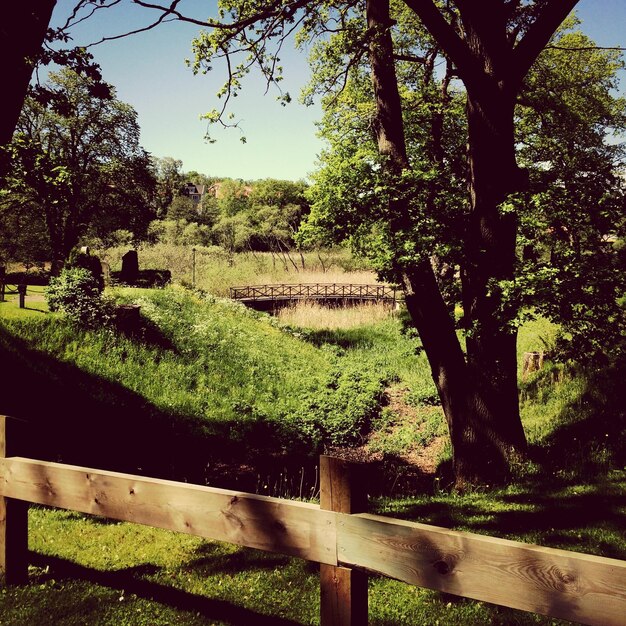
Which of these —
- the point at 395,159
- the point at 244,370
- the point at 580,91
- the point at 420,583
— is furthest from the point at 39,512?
the point at 580,91

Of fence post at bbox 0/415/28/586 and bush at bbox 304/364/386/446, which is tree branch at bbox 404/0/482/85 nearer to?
fence post at bbox 0/415/28/586

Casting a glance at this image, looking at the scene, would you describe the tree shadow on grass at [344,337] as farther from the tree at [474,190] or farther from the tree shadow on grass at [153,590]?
the tree shadow on grass at [153,590]

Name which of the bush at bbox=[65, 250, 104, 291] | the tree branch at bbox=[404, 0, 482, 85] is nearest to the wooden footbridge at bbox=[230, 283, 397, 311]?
the bush at bbox=[65, 250, 104, 291]

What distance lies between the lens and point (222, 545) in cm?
536

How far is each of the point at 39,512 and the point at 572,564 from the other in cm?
668

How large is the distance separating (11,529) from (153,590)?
1.19 metres

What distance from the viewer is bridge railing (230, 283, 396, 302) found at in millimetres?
35312

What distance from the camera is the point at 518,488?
25.5ft

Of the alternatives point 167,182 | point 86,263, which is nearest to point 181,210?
point 167,182

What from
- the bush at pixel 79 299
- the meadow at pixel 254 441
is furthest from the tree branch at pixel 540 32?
the bush at pixel 79 299

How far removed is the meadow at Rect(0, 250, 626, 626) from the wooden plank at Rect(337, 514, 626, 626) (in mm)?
1765

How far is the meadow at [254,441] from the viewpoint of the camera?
4129 millimetres

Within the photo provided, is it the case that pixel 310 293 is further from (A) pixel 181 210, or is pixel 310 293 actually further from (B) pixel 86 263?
(A) pixel 181 210

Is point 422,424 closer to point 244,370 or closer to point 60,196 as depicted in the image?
point 244,370
